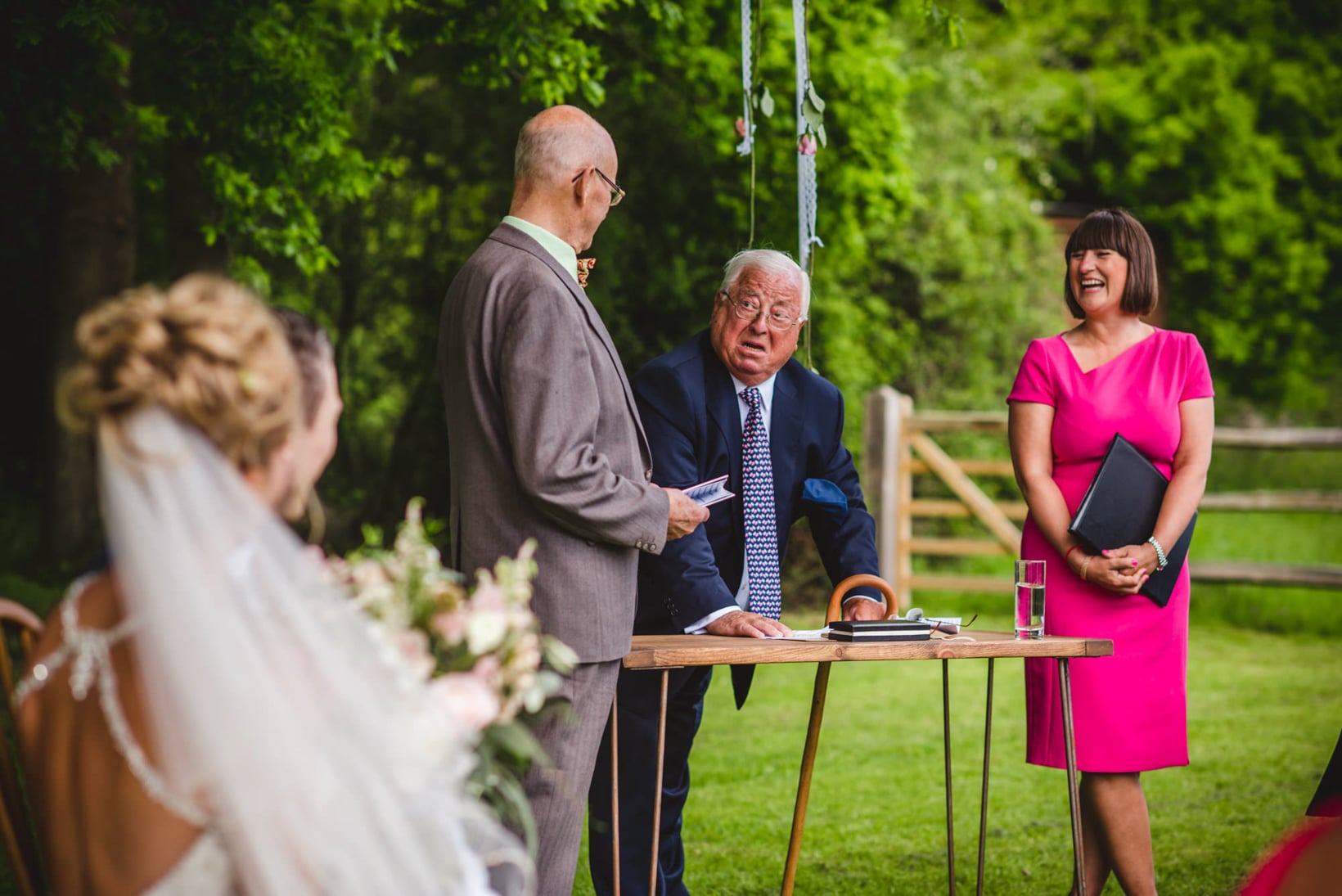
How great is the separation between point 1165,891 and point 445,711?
3.63 m

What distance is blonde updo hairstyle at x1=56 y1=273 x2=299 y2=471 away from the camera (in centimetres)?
191

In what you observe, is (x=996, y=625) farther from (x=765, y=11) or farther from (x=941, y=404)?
(x=765, y=11)

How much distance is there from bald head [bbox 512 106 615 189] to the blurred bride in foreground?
4.38 ft

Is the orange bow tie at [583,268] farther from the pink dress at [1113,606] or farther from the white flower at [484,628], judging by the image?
Answer: the white flower at [484,628]

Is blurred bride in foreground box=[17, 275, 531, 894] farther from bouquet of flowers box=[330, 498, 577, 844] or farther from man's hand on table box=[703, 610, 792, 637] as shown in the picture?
man's hand on table box=[703, 610, 792, 637]

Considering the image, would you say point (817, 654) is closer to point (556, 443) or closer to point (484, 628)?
point (556, 443)

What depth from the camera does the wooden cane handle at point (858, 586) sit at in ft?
12.5

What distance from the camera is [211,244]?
27.1 ft

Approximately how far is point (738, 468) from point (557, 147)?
125cm

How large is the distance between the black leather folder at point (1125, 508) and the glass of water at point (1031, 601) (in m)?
0.28

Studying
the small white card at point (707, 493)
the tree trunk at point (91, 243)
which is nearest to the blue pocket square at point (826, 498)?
the small white card at point (707, 493)

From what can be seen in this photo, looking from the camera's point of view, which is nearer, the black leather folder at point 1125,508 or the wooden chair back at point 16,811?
the wooden chair back at point 16,811

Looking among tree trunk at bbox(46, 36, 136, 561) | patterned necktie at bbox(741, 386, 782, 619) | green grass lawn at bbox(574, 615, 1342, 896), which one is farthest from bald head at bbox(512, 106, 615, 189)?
tree trunk at bbox(46, 36, 136, 561)

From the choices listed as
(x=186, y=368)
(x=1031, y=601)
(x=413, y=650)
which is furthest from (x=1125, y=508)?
(x=186, y=368)
